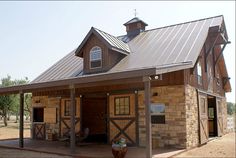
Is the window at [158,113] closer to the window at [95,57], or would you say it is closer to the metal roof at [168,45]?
the metal roof at [168,45]

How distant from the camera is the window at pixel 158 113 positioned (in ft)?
38.7

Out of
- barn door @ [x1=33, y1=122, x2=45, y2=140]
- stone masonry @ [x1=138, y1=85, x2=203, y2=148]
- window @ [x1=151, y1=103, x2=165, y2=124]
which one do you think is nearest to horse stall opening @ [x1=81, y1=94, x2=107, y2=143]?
barn door @ [x1=33, y1=122, x2=45, y2=140]

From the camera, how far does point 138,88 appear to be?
40.5 feet

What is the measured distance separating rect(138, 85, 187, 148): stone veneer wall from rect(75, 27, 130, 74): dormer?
2.95 metres

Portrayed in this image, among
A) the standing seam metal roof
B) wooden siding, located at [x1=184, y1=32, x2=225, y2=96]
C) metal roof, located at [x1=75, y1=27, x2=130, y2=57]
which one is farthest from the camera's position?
metal roof, located at [x1=75, y1=27, x2=130, y2=57]

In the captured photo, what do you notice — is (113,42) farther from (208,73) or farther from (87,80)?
(208,73)

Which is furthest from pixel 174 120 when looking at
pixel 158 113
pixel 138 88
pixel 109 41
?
pixel 109 41

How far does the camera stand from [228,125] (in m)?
20.3

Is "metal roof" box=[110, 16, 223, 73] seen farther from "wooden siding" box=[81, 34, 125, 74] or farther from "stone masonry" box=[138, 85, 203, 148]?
"stone masonry" box=[138, 85, 203, 148]

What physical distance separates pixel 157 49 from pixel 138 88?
7.85 ft

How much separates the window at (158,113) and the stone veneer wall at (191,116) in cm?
96

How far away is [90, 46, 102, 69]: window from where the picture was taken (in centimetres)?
1422

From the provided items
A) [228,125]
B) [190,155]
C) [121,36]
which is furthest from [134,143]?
[228,125]

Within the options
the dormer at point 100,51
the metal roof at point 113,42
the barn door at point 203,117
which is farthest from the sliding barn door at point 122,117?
the barn door at point 203,117
